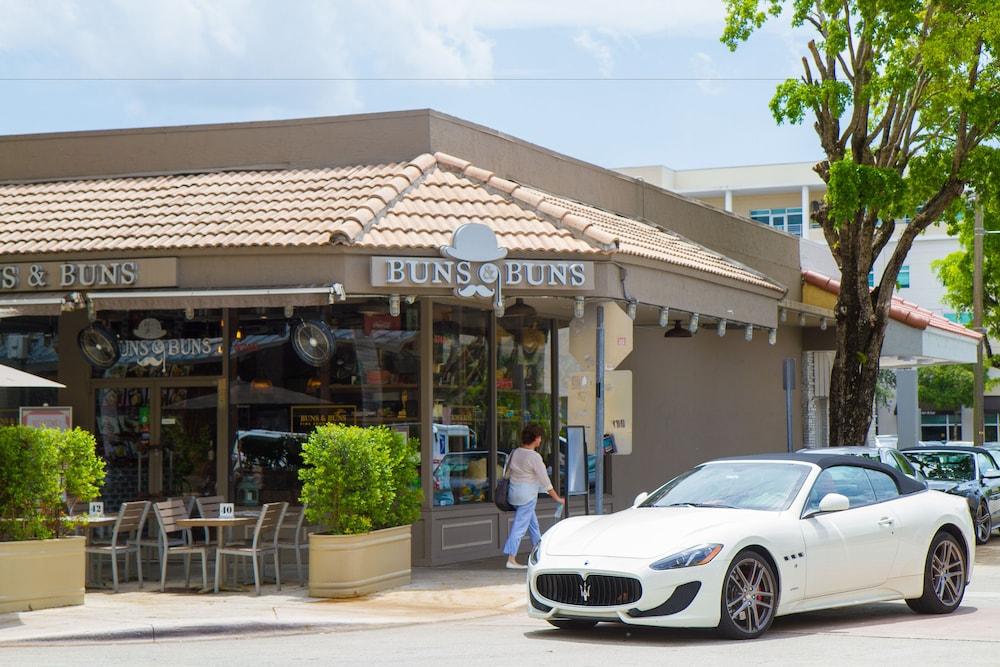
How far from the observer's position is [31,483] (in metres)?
11.7

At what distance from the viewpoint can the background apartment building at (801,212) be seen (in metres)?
70.0

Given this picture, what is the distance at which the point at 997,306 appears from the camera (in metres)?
38.7

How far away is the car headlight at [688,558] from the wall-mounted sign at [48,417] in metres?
8.62

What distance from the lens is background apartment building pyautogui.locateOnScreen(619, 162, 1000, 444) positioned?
70000mm

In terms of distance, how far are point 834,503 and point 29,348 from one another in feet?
36.2

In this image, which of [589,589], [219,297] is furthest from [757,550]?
[219,297]

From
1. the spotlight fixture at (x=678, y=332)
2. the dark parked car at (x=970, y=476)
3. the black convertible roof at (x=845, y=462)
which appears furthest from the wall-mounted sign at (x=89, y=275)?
the dark parked car at (x=970, y=476)

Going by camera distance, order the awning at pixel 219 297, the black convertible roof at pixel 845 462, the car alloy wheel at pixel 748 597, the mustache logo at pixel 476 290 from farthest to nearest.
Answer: the mustache logo at pixel 476 290, the awning at pixel 219 297, the black convertible roof at pixel 845 462, the car alloy wheel at pixel 748 597

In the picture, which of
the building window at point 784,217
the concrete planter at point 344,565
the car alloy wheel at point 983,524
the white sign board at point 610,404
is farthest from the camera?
the building window at point 784,217

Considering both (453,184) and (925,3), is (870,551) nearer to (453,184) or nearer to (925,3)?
(453,184)

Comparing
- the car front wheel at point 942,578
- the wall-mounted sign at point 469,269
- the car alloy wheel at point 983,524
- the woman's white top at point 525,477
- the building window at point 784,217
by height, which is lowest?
the car alloy wheel at point 983,524

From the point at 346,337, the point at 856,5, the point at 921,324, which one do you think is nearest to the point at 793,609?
the point at 346,337

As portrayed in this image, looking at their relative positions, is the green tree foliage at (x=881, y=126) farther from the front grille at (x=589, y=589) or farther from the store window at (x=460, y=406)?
the front grille at (x=589, y=589)

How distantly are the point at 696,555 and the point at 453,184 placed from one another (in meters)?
7.83
